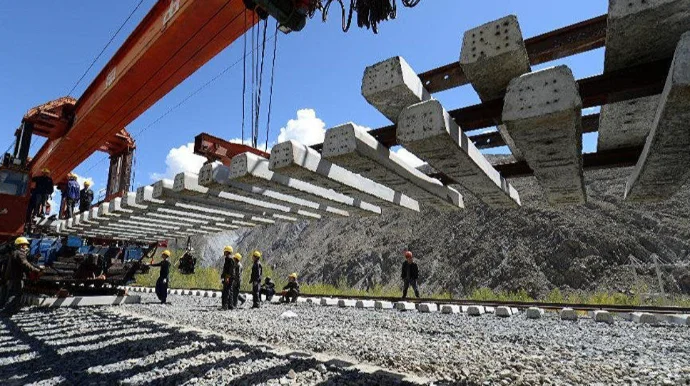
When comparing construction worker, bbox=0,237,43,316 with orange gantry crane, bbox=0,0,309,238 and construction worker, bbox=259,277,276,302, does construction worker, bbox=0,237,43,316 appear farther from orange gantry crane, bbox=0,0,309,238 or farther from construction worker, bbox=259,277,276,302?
construction worker, bbox=259,277,276,302

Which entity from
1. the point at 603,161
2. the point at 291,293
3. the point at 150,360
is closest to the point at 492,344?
the point at 603,161

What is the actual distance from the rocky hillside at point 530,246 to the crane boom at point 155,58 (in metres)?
15.4

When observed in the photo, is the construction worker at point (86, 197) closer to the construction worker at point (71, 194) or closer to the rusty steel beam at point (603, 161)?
the construction worker at point (71, 194)

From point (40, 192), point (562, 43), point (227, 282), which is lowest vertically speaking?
point (227, 282)

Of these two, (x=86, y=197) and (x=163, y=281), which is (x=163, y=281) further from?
(x=86, y=197)

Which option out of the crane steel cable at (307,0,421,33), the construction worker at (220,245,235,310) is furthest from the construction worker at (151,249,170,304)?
the crane steel cable at (307,0,421,33)

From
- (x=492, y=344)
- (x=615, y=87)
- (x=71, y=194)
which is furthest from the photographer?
(x=71, y=194)

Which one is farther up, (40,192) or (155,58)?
(155,58)

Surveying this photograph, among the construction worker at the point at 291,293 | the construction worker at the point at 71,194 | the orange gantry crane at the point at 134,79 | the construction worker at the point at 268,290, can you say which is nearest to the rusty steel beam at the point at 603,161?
the orange gantry crane at the point at 134,79

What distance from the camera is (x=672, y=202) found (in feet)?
75.8

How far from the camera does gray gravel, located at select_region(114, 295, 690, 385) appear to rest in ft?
10.8

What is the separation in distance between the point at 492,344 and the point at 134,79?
8740 mm

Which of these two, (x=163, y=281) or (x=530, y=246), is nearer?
(x=163, y=281)

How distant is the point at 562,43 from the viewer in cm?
260
